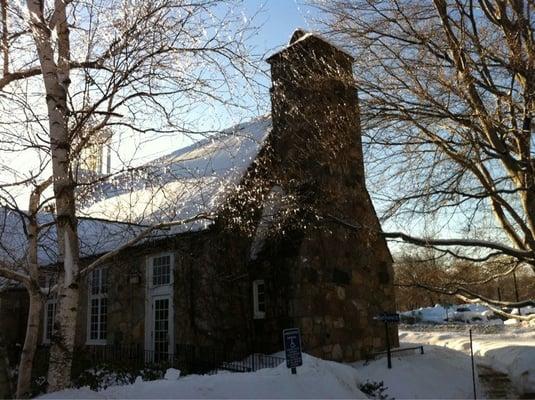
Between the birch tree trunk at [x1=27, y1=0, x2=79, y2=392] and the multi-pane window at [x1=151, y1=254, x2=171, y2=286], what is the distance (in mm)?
7408

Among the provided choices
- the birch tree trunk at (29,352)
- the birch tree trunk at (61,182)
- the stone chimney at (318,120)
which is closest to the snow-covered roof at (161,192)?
the birch tree trunk at (61,182)

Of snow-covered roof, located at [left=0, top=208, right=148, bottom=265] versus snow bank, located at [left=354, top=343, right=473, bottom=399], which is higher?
snow-covered roof, located at [left=0, top=208, right=148, bottom=265]

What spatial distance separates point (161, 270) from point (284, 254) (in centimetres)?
364

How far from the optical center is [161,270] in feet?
48.7

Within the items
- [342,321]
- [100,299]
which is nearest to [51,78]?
[342,321]

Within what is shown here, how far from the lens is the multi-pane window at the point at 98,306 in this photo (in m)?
16.3

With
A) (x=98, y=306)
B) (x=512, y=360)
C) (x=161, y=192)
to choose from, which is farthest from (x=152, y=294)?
(x=512, y=360)

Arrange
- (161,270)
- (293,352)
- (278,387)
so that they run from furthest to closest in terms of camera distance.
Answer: (161,270), (293,352), (278,387)

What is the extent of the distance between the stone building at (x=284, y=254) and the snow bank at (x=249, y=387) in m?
3.64

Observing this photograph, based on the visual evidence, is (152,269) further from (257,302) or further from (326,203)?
(326,203)

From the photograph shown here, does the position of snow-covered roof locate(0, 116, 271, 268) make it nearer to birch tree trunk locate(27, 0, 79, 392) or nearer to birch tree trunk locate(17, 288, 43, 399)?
birch tree trunk locate(27, 0, 79, 392)

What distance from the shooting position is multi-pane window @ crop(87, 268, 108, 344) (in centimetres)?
1633

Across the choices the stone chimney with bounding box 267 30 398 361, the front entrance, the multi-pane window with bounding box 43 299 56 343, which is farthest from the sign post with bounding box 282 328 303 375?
the multi-pane window with bounding box 43 299 56 343

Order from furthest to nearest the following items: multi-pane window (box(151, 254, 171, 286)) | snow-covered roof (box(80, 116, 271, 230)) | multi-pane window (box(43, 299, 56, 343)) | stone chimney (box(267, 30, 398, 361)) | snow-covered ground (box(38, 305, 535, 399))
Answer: multi-pane window (box(43, 299, 56, 343)) < multi-pane window (box(151, 254, 171, 286)) < stone chimney (box(267, 30, 398, 361)) < snow-covered roof (box(80, 116, 271, 230)) < snow-covered ground (box(38, 305, 535, 399))
